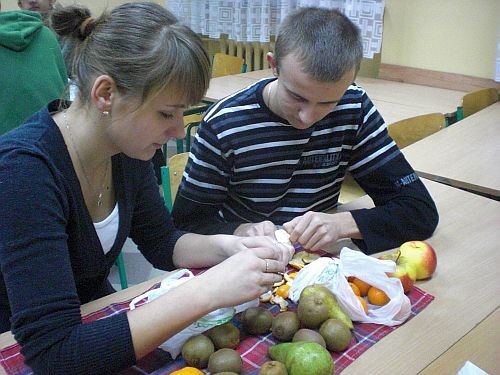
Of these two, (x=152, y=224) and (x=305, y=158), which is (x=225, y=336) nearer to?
(x=152, y=224)

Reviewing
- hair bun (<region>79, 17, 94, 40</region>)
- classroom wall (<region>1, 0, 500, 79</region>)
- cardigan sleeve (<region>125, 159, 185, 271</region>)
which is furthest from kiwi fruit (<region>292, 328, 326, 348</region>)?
classroom wall (<region>1, 0, 500, 79</region>)

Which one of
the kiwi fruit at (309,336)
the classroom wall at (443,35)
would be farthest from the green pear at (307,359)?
the classroom wall at (443,35)

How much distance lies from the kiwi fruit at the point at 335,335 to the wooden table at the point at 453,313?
35 mm

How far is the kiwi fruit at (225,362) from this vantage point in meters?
0.81

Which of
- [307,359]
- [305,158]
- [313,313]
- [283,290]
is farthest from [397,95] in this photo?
[307,359]

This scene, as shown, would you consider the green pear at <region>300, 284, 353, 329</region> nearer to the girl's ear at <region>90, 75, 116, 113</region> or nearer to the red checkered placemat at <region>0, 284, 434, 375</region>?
the red checkered placemat at <region>0, 284, 434, 375</region>

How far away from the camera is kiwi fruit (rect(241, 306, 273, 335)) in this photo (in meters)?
0.93

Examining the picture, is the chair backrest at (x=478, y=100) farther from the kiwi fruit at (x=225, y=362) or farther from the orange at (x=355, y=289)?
the kiwi fruit at (x=225, y=362)

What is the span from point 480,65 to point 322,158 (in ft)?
6.56

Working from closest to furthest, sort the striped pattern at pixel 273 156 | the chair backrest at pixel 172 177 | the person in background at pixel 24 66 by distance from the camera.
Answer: the striped pattern at pixel 273 156 < the chair backrest at pixel 172 177 < the person in background at pixel 24 66

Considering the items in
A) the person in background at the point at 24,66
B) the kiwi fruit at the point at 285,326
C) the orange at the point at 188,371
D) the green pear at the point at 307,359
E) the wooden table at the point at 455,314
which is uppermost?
the person in background at the point at 24,66

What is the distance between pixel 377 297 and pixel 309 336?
22 centimetres

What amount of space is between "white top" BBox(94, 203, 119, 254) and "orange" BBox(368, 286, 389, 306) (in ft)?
1.74

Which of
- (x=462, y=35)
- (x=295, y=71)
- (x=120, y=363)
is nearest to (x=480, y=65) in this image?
(x=462, y=35)
